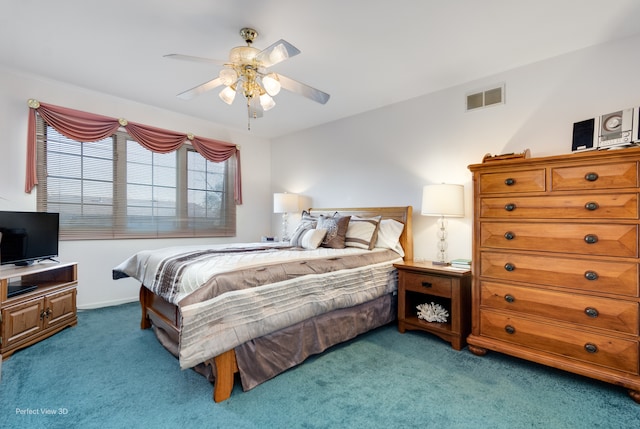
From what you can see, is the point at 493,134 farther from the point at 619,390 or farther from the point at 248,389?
the point at 248,389

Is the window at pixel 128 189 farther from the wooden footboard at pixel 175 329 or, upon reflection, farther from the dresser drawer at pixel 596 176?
the dresser drawer at pixel 596 176

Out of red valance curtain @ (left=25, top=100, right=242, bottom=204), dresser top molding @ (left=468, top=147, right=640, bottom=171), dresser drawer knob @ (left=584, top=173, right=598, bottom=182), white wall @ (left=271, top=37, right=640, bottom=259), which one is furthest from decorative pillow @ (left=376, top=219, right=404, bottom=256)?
red valance curtain @ (left=25, top=100, right=242, bottom=204)

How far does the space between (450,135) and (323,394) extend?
8.80 feet

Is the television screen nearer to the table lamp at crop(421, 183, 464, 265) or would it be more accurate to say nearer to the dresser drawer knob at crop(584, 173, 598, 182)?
the table lamp at crop(421, 183, 464, 265)

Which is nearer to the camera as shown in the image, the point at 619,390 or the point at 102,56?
the point at 619,390

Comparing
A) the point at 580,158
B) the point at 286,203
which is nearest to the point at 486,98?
the point at 580,158

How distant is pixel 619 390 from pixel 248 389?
230 cm

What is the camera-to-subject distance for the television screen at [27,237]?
2.61m

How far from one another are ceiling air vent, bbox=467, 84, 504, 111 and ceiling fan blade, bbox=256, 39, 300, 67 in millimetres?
2008

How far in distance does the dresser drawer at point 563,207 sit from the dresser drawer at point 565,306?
0.52 metres

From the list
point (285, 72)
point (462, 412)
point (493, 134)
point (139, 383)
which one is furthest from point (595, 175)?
point (139, 383)

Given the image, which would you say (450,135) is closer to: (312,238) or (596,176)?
(596,176)

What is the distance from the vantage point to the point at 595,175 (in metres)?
1.92

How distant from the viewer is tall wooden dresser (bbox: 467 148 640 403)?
6.01 feet
